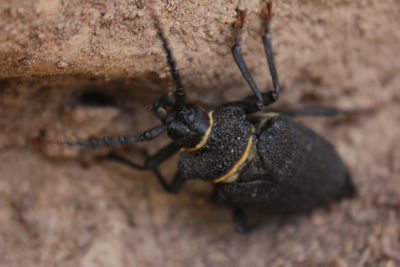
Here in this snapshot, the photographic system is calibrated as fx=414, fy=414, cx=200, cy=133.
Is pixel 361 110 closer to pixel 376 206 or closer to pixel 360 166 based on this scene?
pixel 360 166

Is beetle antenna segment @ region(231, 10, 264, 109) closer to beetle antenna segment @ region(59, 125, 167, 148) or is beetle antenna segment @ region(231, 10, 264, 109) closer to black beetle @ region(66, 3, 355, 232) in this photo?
black beetle @ region(66, 3, 355, 232)

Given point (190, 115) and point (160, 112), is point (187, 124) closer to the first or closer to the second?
point (190, 115)

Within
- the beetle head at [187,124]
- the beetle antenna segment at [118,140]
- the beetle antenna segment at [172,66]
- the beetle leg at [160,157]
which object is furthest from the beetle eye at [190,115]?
the beetle leg at [160,157]

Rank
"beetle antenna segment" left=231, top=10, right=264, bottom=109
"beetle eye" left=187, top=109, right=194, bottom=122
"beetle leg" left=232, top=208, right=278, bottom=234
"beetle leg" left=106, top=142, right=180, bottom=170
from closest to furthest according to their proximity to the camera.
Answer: "beetle antenna segment" left=231, top=10, right=264, bottom=109, "beetle eye" left=187, top=109, right=194, bottom=122, "beetle leg" left=106, top=142, right=180, bottom=170, "beetle leg" left=232, top=208, right=278, bottom=234

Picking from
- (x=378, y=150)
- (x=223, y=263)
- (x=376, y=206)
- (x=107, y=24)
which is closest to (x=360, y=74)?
(x=378, y=150)

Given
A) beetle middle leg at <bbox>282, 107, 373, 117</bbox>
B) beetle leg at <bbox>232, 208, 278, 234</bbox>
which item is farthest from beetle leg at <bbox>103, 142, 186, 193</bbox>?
beetle middle leg at <bbox>282, 107, 373, 117</bbox>

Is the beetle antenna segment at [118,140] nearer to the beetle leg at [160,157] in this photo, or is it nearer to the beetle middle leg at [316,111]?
the beetle leg at [160,157]
